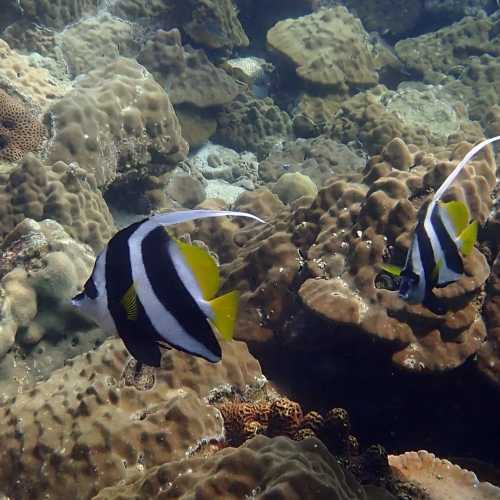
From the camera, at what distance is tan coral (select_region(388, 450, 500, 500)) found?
3.15m

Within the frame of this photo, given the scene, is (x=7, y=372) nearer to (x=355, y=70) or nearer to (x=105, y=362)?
(x=105, y=362)

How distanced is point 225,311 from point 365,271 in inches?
92.2

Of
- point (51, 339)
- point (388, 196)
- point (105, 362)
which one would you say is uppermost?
point (388, 196)

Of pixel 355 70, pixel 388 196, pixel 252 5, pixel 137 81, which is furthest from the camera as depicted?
pixel 252 5

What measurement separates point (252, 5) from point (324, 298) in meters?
11.8

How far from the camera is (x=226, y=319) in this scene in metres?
1.56

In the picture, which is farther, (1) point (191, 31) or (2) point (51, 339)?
(1) point (191, 31)

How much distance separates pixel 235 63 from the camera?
12.6 m

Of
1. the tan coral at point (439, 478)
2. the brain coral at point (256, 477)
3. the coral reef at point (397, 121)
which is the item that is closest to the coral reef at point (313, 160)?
the coral reef at point (397, 121)

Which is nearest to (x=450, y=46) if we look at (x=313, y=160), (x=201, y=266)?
(x=313, y=160)

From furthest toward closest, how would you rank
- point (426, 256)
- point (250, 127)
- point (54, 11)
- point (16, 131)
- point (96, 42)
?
point (250, 127) < point (96, 42) < point (54, 11) < point (16, 131) < point (426, 256)

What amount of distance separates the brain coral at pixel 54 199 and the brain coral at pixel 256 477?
2.99m

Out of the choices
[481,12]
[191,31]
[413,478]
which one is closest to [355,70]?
[191,31]

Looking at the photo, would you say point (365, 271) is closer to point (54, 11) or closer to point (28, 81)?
point (28, 81)
